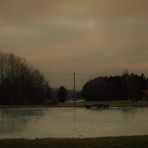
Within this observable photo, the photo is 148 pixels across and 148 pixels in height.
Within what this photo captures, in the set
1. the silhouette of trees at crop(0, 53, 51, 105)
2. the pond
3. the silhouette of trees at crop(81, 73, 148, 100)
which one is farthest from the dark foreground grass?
the silhouette of trees at crop(81, 73, 148, 100)

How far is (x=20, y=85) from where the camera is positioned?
8425cm

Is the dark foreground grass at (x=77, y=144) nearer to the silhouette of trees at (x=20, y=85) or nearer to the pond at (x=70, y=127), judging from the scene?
the pond at (x=70, y=127)

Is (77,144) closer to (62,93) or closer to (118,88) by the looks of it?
(62,93)

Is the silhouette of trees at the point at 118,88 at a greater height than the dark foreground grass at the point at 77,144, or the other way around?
the silhouette of trees at the point at 118,88

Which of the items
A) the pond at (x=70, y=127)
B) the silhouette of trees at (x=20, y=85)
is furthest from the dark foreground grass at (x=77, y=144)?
the silhouette of trees at (x=20, y=85)

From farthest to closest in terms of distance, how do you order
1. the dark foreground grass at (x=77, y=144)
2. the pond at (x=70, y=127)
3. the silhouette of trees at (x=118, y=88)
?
1. the silhouette of trees at (x=118, y=88)
2. the pond at (x=70, y=127)
3. the dark foreground grass at (x=77, y=144)

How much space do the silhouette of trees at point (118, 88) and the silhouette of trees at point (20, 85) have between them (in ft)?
71.7

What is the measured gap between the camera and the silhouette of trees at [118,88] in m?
107

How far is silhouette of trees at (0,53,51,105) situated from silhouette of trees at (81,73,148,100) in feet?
71.7

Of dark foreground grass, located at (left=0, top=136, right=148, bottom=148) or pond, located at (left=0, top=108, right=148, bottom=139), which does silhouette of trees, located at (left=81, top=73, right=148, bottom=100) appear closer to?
pond, located at (left=0, top=108, right=148, bottom=139)

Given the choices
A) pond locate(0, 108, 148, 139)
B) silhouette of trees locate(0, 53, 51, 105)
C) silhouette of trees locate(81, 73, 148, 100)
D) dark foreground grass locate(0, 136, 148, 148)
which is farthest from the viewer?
silhouette of trees locate(81, 73, 148, 100)

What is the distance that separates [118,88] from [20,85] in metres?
35.4

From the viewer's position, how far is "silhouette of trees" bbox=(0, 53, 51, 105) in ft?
261

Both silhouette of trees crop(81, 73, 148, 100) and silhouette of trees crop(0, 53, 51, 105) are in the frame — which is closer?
silhouette of trees crop(0, 53, 51, 105)
